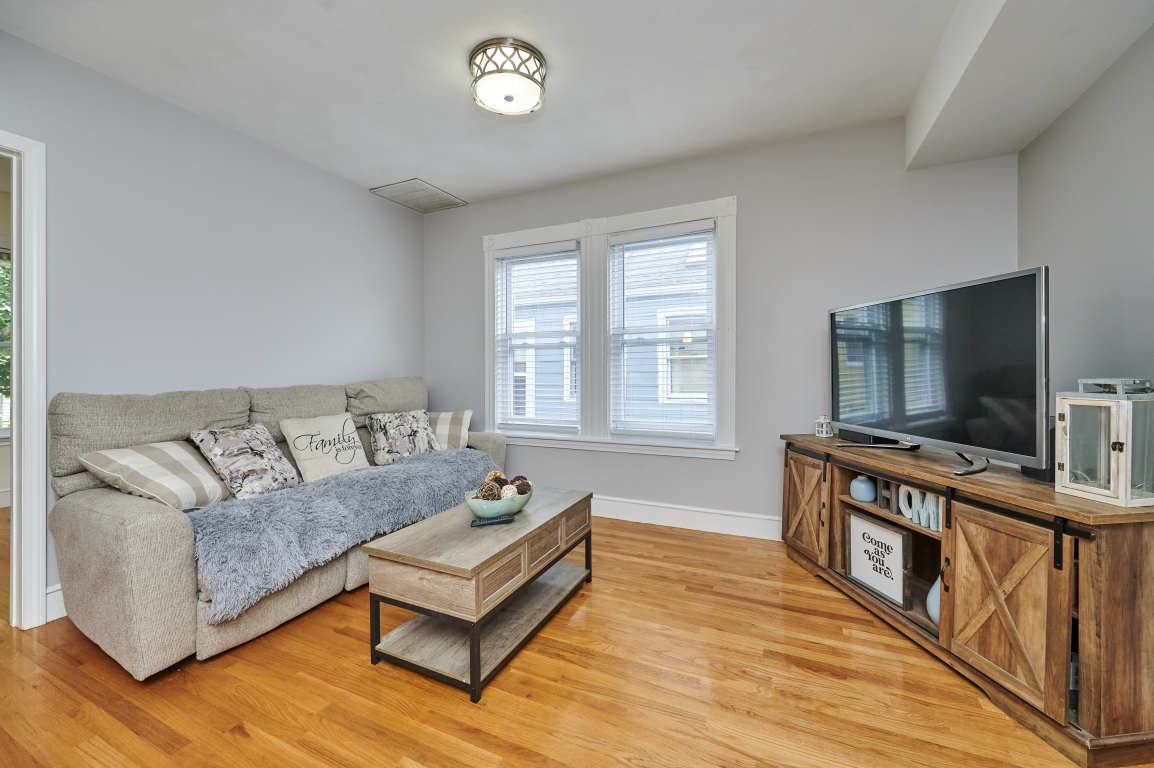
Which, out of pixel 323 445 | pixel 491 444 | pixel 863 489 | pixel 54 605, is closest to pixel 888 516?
pixel 863 489

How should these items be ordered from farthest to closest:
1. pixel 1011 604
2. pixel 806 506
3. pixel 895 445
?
pixel 806 506, pixel 895 445, pixel 1011 604

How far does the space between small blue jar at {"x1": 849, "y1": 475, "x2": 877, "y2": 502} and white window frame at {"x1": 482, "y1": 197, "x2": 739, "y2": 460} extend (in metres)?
0.94

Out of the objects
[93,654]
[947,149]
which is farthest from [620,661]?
[947,149]

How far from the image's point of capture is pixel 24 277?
6.78 ft

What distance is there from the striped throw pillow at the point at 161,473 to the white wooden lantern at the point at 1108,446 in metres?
3.31

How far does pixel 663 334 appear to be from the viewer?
3416 millimetres

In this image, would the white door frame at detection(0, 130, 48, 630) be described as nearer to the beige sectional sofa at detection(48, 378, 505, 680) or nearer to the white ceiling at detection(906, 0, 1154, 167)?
the beige sectional sofa at detection(48, 378, 505, 680)

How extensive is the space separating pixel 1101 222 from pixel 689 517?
2545 millimetres

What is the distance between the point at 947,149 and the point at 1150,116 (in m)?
0.89

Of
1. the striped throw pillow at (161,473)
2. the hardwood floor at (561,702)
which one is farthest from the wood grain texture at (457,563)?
the striped throw pillow at (161,473)

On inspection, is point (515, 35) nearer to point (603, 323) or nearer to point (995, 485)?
point (603, 323)

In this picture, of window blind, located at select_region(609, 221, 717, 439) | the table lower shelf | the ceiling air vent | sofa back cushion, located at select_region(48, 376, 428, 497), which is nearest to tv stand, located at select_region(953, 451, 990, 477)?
window blind, located at select_region(609, 221, 717, 439)

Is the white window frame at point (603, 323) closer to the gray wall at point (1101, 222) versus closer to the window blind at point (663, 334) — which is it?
the window blind at point (663, 334)

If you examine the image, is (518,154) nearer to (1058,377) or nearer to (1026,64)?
(1026,64)
